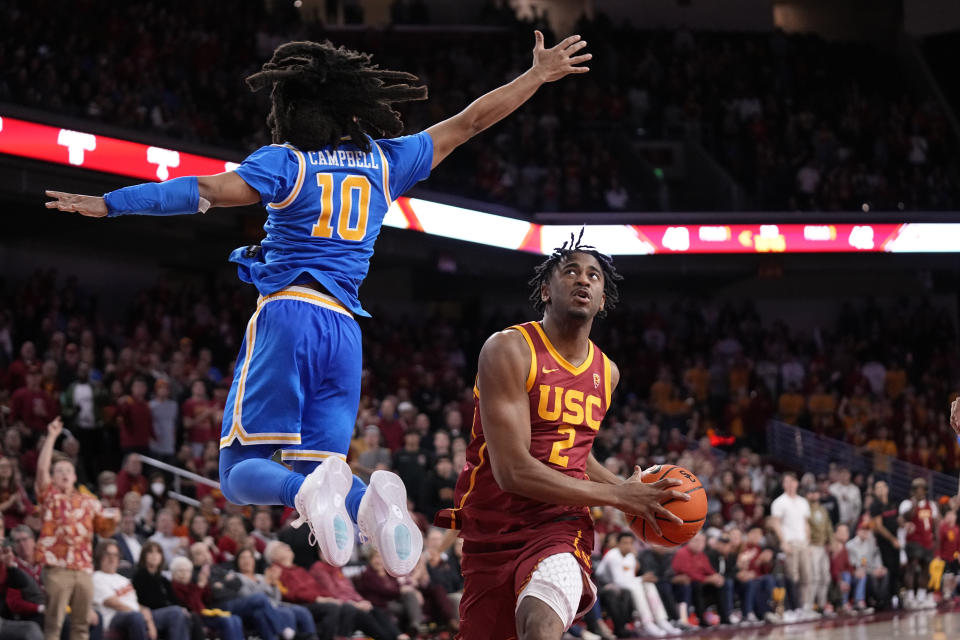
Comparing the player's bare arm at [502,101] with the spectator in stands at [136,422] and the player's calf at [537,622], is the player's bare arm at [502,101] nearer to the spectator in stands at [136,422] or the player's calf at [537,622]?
the player's calf at [537,622]

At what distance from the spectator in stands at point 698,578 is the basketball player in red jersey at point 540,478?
8684 mm

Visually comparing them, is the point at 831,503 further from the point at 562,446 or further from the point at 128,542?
the point at 562,446

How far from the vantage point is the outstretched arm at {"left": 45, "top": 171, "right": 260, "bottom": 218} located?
439 cm

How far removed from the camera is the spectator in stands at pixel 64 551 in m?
9.30

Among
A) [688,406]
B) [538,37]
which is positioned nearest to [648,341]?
[688,406]

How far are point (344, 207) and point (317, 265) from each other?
0.25 metres

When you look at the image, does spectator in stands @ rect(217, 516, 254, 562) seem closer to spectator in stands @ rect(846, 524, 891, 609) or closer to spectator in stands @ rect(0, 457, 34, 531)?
spectator in stands @ rect(0, 457, 34, 531)

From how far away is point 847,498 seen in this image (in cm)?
1633

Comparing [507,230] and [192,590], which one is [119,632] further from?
[507,230]

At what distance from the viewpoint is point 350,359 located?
4.98 metres

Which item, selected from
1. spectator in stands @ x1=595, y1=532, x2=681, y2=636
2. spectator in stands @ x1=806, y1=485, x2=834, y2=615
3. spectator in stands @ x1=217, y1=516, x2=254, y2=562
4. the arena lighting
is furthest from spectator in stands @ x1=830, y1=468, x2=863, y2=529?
spectator in stands @ x1=217, y1=516, x2=254, y2=562

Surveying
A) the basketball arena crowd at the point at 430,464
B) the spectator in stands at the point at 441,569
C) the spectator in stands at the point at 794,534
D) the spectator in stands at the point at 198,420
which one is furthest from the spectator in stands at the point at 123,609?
the spectator in stands at the point at 794,534

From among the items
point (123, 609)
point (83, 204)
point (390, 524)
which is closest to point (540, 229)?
point (123, 609)

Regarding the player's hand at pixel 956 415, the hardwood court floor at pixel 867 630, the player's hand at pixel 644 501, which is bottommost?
the hardwood court floor at pixel 867 630
